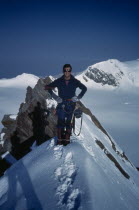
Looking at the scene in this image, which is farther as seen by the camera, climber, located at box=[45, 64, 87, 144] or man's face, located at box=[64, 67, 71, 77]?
climber, located at box=[45, 64, 87, 144]

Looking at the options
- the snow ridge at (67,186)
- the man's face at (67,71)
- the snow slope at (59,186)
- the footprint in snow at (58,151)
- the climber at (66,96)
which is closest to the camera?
the snow ridge at (67,186)

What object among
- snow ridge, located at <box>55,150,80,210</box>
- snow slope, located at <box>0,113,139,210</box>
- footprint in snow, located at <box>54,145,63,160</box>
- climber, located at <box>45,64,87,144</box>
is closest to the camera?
snow ridge, located at <box>55,150,80,210</box>

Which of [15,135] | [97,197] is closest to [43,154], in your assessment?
[97,197]

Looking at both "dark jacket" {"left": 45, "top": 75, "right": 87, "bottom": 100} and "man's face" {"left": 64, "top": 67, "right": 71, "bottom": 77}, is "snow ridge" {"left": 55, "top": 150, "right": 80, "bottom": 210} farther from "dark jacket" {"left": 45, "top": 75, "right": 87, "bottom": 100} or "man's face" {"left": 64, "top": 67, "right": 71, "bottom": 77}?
"man's face" {"left": 64, "top": 67, "right": 71, "bottom": 77}

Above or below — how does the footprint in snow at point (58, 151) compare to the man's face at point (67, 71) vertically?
below

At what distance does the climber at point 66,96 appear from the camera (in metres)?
8.07

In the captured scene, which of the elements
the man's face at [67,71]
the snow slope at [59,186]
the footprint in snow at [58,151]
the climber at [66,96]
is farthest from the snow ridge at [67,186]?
the man's face at [67,71]

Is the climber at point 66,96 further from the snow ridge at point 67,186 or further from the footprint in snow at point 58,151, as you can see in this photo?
the snow ridge at point 67,186

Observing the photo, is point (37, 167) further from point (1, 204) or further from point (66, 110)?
point (66, 110)

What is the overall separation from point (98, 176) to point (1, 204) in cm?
291

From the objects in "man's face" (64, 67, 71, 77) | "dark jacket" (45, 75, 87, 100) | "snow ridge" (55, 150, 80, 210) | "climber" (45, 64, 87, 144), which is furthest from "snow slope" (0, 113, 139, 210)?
"man's face" (64, 67, 71, 77)

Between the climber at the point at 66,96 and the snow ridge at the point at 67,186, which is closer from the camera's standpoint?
the snow ridge at the point at 67,186

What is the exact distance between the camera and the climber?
8070 millimetres

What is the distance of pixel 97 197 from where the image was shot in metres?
A: 4.98
